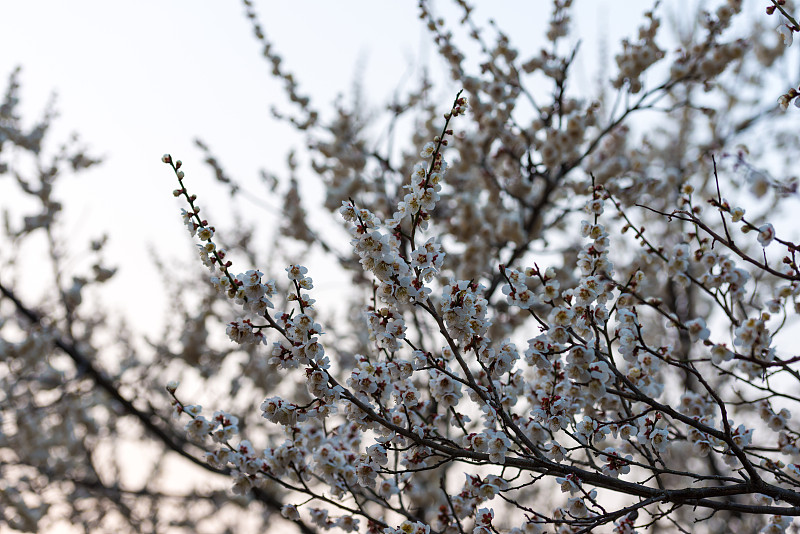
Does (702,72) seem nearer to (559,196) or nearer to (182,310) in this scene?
(559,196)

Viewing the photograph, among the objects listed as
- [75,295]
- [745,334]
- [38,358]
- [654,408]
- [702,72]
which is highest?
[702,72]

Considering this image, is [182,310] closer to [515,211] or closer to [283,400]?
[515,211]

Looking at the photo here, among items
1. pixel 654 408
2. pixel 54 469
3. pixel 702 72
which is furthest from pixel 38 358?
pixel 702 72

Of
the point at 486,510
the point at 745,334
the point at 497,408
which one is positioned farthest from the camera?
the point at 486,510

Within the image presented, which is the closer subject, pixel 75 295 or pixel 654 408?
pixel 654 408

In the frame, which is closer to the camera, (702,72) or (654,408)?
(654,408)

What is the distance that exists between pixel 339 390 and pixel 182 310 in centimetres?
615

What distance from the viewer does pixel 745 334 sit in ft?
6.82

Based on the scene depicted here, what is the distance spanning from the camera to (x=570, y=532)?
246cm

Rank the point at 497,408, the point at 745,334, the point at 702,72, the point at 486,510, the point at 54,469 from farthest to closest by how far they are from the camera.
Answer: the point at 54,469, the point at 702,72, the point at 486,510, the point at 497,408, the point at 745,334

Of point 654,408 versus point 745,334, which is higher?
point 745,334

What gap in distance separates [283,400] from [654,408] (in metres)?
1.41

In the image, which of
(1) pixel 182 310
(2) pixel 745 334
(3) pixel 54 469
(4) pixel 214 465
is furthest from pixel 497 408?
(1) pixel 182 310

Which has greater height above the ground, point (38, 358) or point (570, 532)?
point (38, 358)
